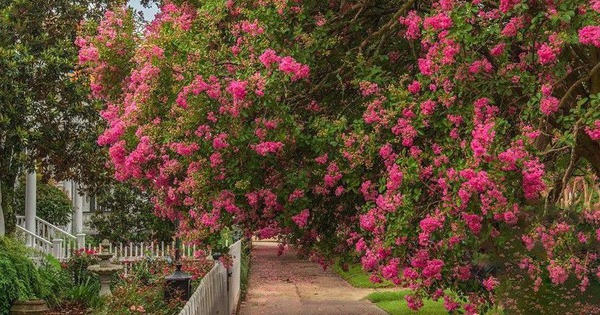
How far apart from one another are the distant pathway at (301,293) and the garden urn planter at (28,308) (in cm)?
698

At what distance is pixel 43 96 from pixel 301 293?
10.5 metres

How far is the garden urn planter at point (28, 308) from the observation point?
14.3m

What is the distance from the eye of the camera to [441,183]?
7754 millimetres

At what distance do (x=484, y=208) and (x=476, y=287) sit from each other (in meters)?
2.34

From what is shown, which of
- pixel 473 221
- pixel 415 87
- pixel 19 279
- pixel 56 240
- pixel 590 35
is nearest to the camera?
pixel 590 35

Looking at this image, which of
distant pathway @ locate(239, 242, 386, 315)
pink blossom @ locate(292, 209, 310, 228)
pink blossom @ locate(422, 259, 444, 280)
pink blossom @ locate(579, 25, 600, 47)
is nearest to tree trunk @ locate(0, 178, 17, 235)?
distant pathway @ locate(239, 242, 386, 315)

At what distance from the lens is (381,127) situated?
889 centimetres

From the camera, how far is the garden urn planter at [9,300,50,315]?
14.3 meters

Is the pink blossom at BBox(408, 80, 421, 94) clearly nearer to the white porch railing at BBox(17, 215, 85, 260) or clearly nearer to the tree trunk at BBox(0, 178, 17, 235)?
the tree trunk at BBox(0, 178, 17, 235)

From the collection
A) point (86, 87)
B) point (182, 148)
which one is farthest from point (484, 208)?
point (86, 87)

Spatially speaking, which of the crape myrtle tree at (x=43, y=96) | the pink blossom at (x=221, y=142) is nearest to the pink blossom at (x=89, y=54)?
the pink blossom at (x=221, y=142)


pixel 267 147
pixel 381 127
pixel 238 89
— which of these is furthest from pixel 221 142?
pixel 381 127

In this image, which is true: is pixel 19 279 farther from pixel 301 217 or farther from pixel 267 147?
pixel 267 147

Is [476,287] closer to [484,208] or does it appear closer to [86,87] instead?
[484,208]
